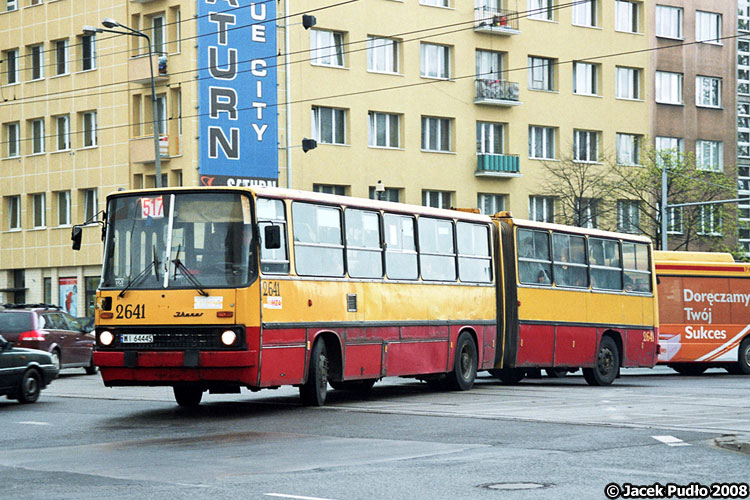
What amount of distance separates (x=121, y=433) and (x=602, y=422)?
5.65m

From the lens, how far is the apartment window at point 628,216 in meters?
62.2

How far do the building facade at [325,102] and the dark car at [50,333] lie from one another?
62.8 ft

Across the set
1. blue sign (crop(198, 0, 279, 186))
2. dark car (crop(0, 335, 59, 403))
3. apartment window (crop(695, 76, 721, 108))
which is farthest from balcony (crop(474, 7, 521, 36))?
dark car (crop(0, 335, 59, 403))

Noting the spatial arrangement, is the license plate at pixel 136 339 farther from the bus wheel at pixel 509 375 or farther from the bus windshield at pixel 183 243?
the bus wheel at pixel 509 375

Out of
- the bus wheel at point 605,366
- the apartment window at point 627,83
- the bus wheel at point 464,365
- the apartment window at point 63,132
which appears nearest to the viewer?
the bus wheel at point 464,365

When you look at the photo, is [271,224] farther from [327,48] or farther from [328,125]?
[327,48]

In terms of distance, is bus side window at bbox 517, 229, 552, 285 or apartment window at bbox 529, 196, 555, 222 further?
apartment window at bbox 529, 196, 555, 222


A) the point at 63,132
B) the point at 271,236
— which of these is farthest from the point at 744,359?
the point at 63,132

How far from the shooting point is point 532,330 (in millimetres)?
25391

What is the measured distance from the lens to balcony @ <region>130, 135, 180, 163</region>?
53062mm

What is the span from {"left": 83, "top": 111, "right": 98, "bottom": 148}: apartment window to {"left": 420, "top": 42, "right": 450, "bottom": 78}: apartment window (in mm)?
13319

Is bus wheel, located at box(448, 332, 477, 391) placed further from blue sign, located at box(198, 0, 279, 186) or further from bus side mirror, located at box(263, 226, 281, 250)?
blue sign, located at box(198, 0, 279, 186)

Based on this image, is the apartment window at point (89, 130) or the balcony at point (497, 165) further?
the balcony at point (497, 165)

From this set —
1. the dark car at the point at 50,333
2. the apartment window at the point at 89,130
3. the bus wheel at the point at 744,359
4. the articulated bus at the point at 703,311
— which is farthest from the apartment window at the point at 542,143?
the dark car at the point at 50,333
